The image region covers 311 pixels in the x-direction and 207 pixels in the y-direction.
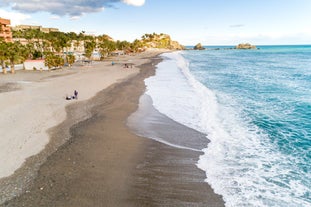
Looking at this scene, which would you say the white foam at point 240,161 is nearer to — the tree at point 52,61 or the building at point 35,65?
the tree at point 52,61

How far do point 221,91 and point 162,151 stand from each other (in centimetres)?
2302

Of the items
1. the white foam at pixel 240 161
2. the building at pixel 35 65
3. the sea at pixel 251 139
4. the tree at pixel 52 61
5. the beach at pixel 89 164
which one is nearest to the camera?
the beach at pixel 89 164

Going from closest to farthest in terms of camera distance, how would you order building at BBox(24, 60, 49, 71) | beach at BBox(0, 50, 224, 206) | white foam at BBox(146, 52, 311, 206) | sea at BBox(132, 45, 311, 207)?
1. beach at BBox(0, 50, 224, 206)
2. white foam at BBox(146, 52, 311, 206)
3. sea at BBox(132, 45, 311, 207)
4. building at BBox(24, 60, 49, 71)

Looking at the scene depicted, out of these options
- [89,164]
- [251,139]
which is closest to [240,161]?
[251,139]

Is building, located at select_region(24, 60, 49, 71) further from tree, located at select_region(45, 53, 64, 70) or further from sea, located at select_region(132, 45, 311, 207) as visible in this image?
sea, located at select_region(132, 45, 311, 207)

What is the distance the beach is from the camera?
10055 millimetres

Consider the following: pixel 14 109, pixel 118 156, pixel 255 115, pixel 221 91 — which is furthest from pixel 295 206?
pixel 221 91

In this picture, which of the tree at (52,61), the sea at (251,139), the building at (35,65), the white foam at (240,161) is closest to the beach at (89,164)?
the white foam at (240,161)

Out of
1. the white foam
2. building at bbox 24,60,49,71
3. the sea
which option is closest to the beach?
the white foam

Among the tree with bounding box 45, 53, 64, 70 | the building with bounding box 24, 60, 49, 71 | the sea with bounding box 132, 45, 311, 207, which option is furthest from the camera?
the building with bounding box 24, 60, 49, 71

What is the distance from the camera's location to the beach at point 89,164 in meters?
10.1

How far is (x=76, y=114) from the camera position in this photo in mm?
21812

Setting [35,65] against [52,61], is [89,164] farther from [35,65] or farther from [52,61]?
[35,65]

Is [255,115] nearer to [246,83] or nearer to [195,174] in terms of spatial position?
[195,174]
